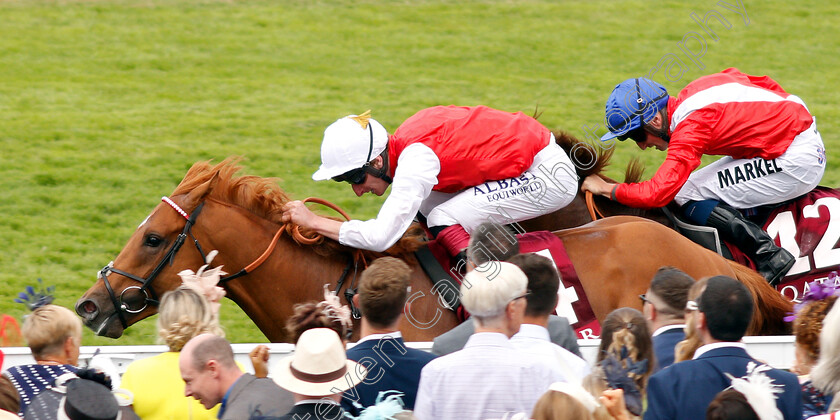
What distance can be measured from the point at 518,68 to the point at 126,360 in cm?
1023

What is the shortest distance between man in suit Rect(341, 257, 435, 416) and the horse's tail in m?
2.09

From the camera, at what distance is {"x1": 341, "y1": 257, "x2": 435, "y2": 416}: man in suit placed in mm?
3255

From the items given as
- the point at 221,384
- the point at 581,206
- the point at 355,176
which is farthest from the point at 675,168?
the point at 221,384

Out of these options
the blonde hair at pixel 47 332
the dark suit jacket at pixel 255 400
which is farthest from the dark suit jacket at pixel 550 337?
the blonde hair at pixel 47 332

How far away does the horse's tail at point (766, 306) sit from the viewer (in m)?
4.80

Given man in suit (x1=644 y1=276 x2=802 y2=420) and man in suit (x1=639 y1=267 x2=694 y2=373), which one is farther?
man in suit (x1=639 y1=267 x2=694 y2=373)

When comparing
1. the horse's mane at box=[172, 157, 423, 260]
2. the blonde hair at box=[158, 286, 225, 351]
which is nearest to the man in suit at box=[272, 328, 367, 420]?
the blonde hair at box=[158, 286, 225, 351]

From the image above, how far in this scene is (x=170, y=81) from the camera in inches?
486

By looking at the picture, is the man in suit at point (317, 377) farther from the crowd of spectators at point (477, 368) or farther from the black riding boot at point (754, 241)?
the black riding boot at point (754, 241)

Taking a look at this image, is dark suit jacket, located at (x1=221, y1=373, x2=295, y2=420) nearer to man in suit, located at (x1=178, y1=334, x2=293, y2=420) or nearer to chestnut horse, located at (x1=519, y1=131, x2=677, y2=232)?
man in suit, located at (x1=178, y1=334, x2=293, y2=420)

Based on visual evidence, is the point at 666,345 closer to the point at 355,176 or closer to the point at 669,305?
→ the point at 669,305

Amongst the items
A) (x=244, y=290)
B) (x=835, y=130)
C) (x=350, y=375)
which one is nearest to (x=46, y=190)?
(x=244, y=290)

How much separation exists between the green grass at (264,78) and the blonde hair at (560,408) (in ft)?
14.0

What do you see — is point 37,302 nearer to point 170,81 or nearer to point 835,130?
point 170,81
